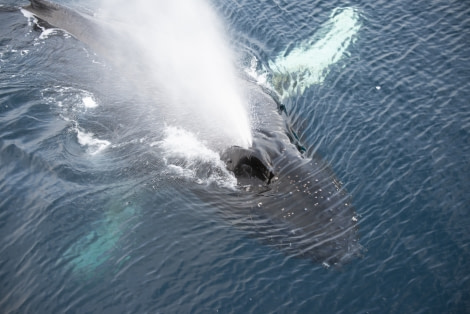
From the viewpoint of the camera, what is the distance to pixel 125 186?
1722 cm

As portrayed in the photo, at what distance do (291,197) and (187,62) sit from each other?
11.9 m

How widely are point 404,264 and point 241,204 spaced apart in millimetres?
5754

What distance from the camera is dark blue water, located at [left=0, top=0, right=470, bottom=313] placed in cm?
1386

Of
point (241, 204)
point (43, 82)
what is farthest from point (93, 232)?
point (43, 82)

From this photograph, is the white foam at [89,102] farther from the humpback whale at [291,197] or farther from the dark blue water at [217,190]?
the humpback whale at [291,197]

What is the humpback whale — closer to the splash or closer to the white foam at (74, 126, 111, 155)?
the splash

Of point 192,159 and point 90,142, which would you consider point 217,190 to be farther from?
point 90,142

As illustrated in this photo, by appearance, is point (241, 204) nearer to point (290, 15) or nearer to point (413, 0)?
point (290, 15)

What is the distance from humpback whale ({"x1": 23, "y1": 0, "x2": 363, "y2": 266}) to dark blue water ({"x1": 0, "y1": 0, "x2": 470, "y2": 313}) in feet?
1.62

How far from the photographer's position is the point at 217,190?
16.6 m

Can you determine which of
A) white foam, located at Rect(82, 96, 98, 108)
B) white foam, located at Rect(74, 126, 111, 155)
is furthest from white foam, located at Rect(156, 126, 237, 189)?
white foam, located at Rect(82, 96, 98, 108)

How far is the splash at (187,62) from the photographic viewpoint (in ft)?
64.6

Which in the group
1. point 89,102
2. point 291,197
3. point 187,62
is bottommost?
point 89,102

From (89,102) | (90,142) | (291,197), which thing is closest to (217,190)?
(291,197)
